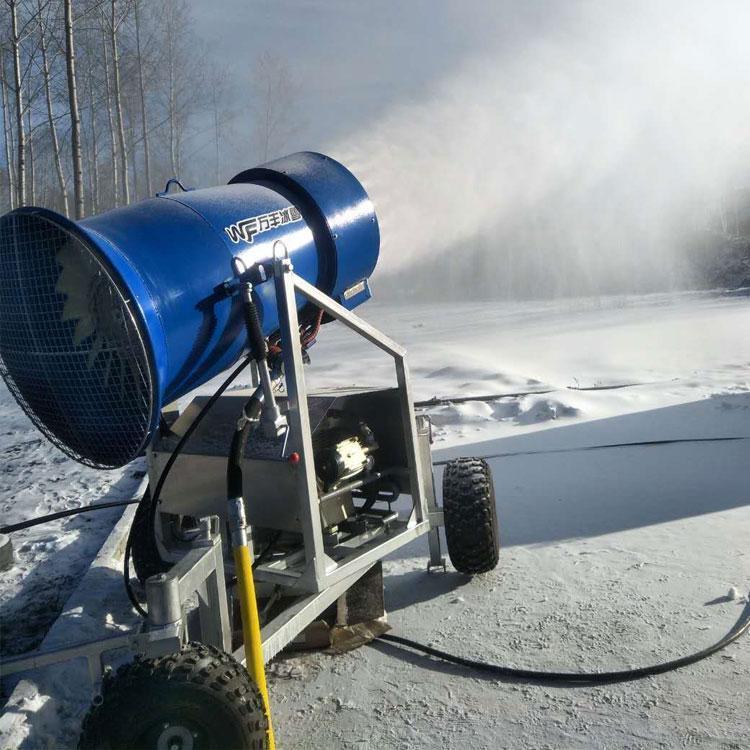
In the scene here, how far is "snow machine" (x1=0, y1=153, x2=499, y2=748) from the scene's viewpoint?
6.02ft

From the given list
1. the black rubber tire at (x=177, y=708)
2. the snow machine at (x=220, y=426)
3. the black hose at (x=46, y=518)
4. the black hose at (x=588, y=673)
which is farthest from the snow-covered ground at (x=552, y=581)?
the black rubber tire at (x=177, y=708)

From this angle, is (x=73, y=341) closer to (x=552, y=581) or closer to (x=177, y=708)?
(x=177, y=708)

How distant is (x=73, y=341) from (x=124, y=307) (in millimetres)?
282

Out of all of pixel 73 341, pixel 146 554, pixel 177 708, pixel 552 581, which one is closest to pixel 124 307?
pixel 73 341

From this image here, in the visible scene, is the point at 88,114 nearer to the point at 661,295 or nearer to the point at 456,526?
the point at 661,295

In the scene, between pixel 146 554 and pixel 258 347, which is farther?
pixel 146 554

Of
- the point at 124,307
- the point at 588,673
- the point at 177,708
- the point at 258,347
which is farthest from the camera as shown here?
the point at 588,673

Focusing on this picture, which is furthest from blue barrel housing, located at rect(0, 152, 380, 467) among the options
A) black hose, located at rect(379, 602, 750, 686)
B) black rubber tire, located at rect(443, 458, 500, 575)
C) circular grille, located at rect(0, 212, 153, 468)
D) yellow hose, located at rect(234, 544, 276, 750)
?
black hose, located at rect(379, 602, 750, 686)

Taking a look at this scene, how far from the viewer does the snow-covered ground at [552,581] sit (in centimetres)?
229

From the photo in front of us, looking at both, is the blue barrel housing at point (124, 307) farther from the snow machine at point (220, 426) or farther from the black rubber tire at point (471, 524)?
the black rubber tire at point (471, 524)

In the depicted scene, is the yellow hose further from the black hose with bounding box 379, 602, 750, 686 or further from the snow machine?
the black hose with bounding box 379, 602, 750, 686

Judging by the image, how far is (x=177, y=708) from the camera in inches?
69.3

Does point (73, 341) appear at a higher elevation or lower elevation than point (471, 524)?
higher

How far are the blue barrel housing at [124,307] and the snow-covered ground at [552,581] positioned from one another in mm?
989
